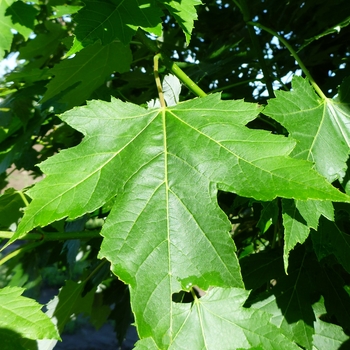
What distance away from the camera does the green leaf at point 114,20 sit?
100 cm

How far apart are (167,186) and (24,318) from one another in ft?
1.50

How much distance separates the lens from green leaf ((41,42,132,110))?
55.0 inches

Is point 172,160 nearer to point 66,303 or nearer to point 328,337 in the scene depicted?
point 328,337

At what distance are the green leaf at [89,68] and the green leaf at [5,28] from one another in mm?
270

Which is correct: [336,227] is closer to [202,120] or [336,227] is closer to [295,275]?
[295,275]

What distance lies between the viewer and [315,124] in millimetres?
1018

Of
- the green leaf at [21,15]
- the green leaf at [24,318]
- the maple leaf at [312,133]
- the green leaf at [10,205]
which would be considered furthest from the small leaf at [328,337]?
the green leaf at [21,15]

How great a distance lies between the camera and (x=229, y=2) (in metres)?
2.28

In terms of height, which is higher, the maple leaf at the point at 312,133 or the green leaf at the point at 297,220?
the maple leaf at the point at 312,133

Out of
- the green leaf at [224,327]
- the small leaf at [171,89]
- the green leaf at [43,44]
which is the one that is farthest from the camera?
the green leaf at [43,44]

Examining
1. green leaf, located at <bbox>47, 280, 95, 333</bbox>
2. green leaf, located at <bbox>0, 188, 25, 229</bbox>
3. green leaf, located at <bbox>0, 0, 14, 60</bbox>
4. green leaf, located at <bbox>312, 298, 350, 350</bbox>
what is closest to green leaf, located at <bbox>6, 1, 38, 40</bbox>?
green leaf, located at <bbox>0, 0, 14, 60</bbox>

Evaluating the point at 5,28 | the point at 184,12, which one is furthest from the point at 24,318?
the point at 5,28

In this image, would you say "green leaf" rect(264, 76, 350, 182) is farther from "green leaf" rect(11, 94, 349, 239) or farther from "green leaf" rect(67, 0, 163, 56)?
"green leaf" rect(67, 0, 163, 56)

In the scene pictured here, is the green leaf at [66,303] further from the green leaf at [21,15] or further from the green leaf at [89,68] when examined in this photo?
the green leaf at [21,15]
